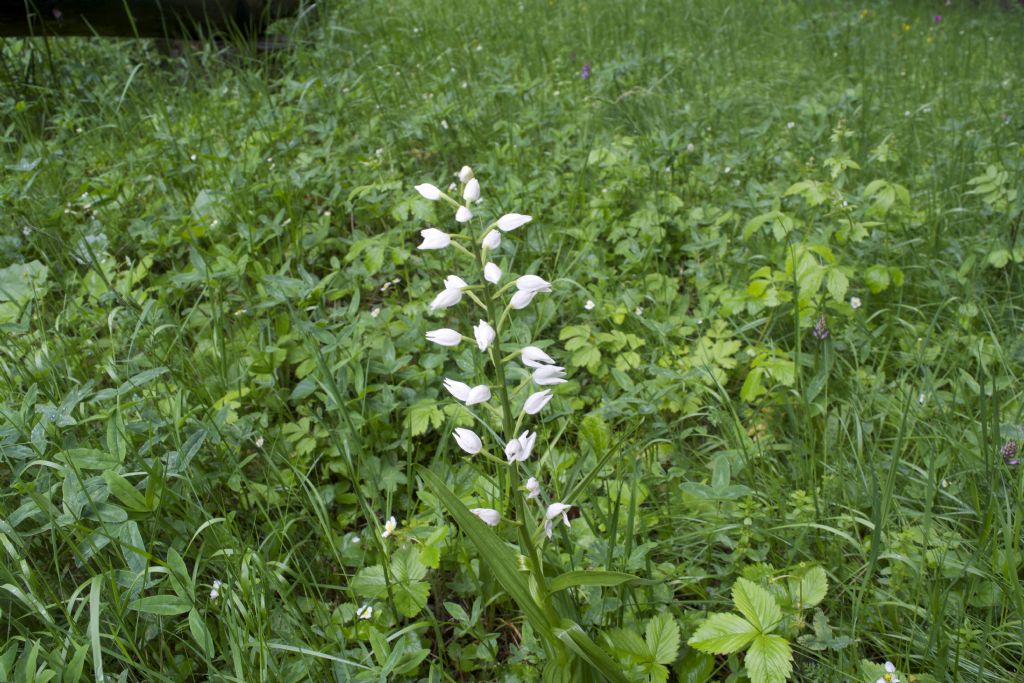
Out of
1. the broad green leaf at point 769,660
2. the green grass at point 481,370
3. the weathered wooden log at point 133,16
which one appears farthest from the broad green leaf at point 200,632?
the weathered wooden log at point 133,16

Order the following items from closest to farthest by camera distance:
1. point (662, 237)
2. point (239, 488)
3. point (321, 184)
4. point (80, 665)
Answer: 1. point (80, 665)
2. point (239, 488)
3. point (662, 237)
4. point (321, 184)

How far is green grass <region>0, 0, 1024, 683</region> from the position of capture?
1301mm

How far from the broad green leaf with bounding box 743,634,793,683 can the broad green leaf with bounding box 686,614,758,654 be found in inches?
0.8

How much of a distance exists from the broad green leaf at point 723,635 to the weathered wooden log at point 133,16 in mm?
3157

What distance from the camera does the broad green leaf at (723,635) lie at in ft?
3.77

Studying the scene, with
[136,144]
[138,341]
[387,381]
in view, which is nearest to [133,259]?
[138,341]

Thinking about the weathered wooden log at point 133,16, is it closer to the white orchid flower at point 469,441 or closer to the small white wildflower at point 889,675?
the white orchid flower at point 469,441

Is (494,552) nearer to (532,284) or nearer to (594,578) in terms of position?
Result: (594,578)

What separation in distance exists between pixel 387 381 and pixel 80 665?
1.05m

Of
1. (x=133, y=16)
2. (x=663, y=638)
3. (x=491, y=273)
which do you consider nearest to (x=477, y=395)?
(x=491, y=273)

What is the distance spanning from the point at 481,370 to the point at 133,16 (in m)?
3.54

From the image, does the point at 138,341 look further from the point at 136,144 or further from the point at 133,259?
the point at 136,144

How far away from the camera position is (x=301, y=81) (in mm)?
3863

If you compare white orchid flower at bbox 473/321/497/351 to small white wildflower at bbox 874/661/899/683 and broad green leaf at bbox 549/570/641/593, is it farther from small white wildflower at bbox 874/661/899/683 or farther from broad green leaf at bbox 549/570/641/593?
small white wildflower at bbox 874/661/899/683
